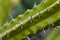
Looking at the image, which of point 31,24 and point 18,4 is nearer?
point 31,24

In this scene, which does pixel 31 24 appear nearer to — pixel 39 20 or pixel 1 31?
pixel 39 20

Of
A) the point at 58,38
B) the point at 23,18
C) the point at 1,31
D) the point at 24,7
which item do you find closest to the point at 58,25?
the point at 58,38

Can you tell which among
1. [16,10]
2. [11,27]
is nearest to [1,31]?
[11,27]

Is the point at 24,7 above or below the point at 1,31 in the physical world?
above

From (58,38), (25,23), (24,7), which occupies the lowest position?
(58,38)

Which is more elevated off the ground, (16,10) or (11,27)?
(16,10)

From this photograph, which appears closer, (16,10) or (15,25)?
(15,25)

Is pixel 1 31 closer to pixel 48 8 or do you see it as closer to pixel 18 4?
pixel 48 8
